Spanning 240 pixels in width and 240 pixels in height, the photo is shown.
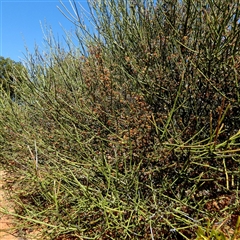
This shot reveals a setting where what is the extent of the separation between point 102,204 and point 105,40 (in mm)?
2780

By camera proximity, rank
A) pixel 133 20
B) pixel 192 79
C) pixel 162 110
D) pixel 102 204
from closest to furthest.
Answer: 1. pixel 102 204
2. pixel 192 79
3. pixel 162 110
4. pixel 133 20

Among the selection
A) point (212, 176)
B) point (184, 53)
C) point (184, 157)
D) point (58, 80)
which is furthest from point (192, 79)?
point (58, 80)

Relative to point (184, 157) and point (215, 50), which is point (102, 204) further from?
point (215, 50)

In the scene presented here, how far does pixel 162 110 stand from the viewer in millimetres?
3225

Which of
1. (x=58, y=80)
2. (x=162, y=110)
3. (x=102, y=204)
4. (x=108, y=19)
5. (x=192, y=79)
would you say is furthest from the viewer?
(x=58, y=80)

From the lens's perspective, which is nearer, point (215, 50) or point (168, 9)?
point (215, 50)

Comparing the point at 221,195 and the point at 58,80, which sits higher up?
the point at 58,80

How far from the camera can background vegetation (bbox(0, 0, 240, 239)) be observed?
8.19 ft

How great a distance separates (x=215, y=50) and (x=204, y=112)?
719 mm

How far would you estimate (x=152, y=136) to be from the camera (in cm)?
290

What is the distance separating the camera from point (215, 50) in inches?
101

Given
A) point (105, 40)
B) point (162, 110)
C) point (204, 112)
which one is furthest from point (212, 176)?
point (105, 40)

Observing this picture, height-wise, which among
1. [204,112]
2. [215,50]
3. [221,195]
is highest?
[215,50]

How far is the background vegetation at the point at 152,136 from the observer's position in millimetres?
2496
